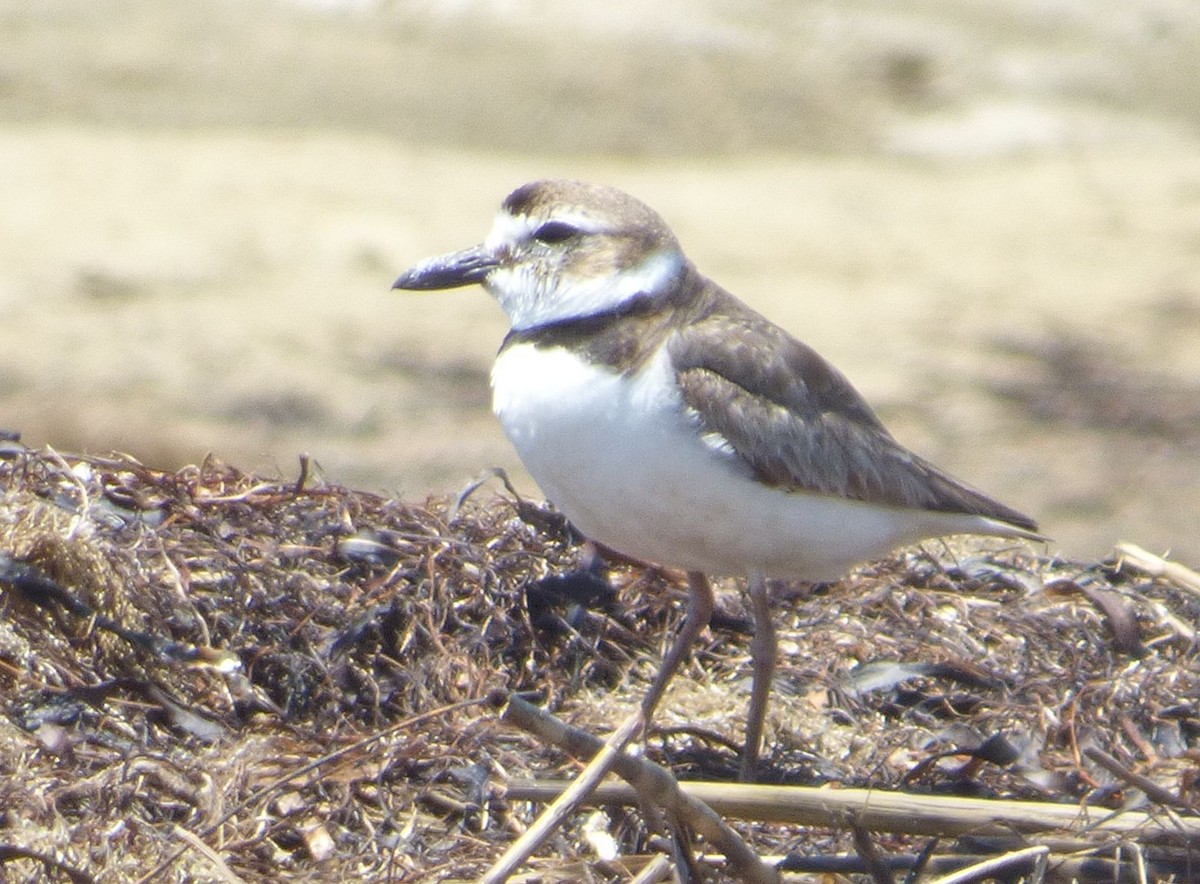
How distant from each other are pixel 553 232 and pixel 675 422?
2.33 feet

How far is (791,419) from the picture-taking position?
5.06 meters

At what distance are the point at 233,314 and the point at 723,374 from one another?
31.7 feet

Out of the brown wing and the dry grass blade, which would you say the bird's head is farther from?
the dry grass blade

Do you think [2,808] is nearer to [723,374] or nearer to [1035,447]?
[723,374]

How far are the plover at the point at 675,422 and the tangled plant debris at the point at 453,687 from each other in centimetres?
34

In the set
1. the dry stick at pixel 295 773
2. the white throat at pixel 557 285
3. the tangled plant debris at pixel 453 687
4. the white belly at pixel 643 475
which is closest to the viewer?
the dry stick at pixel 295 773

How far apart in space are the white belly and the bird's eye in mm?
345

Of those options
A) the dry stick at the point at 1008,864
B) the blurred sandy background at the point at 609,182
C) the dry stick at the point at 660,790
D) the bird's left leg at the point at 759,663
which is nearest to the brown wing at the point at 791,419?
the bird's left leg at the point at 759,663

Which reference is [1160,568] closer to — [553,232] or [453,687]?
[553,232]

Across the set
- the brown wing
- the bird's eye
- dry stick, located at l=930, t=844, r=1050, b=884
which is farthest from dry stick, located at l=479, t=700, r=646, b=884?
the bird's eye

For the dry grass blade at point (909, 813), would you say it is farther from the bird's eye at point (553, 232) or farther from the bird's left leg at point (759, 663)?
the bird's eye at point (553, 232)

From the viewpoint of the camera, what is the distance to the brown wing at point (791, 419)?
484 centimetres

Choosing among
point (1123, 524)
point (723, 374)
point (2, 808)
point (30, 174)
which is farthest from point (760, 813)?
point (30, 174)

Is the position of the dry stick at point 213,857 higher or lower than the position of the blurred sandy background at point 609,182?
higher
